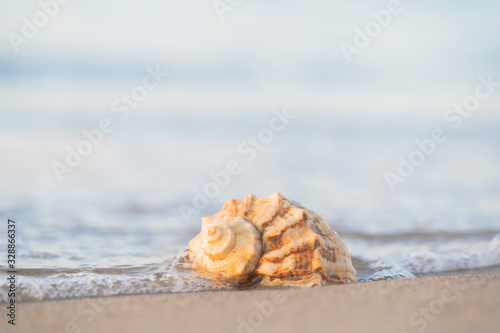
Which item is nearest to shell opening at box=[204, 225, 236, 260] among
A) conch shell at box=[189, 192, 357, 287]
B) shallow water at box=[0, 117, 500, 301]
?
conch shell at box=[189, 192, 357, 287]

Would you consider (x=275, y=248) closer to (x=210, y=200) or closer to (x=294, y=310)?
(x=294, y=310)

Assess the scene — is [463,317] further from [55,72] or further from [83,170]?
[55,72]

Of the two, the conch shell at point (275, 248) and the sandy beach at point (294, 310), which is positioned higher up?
the conch shell at point (275, 248)

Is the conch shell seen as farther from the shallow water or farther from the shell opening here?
the shallow water

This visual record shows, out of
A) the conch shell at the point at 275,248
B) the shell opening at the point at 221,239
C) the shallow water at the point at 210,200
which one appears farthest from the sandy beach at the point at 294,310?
the shallow water at the point at 210,200

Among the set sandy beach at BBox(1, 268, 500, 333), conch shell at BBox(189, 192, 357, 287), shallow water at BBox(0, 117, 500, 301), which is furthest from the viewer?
shallow water at BBox(0, 117, 500, 301)

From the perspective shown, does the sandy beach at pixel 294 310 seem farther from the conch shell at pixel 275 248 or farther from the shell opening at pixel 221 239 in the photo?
the shell opening at pixel 221 239

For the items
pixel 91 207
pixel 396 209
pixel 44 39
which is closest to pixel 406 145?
pixel 396 209
